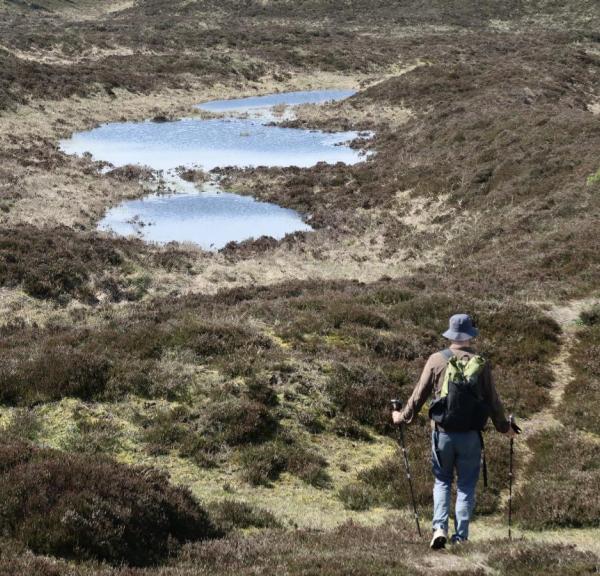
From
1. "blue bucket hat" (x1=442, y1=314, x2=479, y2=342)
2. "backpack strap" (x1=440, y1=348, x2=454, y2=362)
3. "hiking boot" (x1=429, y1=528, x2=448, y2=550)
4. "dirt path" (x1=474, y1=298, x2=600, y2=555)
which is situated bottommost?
"dirt path" (x1=474, y1=298, x2=600, y2=555)

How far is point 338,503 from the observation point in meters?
11.1

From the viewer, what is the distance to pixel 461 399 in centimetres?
792

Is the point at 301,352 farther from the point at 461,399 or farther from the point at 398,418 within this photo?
the point at 461,399

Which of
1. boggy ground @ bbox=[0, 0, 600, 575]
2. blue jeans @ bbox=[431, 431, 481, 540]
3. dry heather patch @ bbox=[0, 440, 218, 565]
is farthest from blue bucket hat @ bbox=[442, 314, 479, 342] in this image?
dry heather patch @ bbox=[0, 440, 218, 565]

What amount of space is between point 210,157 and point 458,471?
1623 inches

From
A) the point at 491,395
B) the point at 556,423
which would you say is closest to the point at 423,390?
the point at 491,395

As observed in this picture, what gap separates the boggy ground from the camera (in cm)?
846

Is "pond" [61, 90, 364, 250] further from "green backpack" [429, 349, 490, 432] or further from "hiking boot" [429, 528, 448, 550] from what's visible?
"hiking boot" [429, 528, 448, 550]

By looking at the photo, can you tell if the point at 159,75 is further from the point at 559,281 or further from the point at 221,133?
the point at 559,281

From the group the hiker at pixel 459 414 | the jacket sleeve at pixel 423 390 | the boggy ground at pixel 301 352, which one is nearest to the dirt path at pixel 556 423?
the boggy ground at pixel 301 352

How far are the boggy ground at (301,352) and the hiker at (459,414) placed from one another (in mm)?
570

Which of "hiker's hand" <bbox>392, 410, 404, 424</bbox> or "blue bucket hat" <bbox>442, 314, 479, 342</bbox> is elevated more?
"blue bucket hat" <bbox>442, 314, 479, 342</bbox>

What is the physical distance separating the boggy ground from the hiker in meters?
0.57

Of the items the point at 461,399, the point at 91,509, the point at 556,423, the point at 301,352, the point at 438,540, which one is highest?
the point at 461,399
